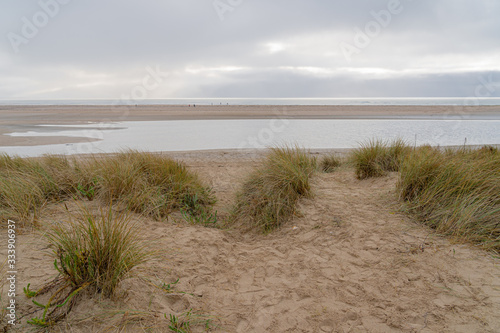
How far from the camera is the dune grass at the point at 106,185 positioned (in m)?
4.43

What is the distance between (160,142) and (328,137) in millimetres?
8804

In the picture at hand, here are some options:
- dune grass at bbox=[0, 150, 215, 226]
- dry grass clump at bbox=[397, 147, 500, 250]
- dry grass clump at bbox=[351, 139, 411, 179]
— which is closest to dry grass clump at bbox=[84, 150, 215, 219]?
dune grass at bbox=[0, 150, 215, 226]

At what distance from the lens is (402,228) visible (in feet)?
13.6

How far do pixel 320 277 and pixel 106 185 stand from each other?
3.51m

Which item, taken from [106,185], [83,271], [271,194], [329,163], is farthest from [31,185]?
[329,163]

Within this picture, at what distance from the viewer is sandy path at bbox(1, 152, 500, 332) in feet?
8.92

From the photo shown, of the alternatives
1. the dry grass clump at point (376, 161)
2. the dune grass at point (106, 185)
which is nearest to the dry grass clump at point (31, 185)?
the dune grass at point (106, 185)

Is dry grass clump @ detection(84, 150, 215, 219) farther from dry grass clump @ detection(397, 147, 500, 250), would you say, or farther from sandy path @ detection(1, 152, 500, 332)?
dry grass clump @ detection(397, 147, 500, 250)

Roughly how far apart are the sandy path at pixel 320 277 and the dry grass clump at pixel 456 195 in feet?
0.89

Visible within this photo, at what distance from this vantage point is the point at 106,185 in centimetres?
493

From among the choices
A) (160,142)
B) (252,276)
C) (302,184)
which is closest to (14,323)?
(252,276)

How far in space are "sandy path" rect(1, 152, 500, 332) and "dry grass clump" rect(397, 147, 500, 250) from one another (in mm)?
272

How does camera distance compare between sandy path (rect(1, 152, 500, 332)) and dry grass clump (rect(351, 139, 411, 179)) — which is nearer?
sandy path (rect(1, 152, 500, 332))

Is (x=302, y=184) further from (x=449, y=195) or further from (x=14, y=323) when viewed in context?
(x=14, y=323)
